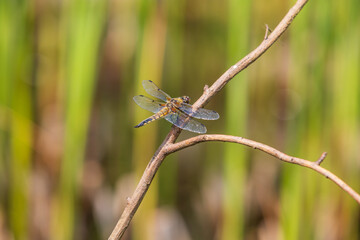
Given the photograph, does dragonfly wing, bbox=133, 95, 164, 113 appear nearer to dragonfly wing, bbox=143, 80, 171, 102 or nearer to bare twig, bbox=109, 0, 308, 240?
dragonfly wing, bbox=143, 80, 171, 102

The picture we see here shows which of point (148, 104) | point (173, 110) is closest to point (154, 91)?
point (148, 104)

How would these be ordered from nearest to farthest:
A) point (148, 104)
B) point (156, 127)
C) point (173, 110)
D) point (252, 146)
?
point (252, 146), point (173, 110), point (148, 104), point (156, 127)

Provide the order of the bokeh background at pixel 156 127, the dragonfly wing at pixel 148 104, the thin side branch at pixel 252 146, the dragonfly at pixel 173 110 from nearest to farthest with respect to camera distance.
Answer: the thin side branch at pixel 252 146 → the dragonfly at pixel 173 110 → the dragonfly wing at pixel 148 104 → the bokeh background at pixel 156 127

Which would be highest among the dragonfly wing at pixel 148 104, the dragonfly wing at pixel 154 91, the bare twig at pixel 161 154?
the dragonfly wing at pixel 154 91

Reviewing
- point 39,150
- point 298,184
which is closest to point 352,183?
point 298,184

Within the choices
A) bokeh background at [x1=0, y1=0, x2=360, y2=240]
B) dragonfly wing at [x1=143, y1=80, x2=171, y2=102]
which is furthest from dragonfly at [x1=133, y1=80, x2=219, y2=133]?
bokeh background at [x1=0, y1=0, x2=360, y2=240]

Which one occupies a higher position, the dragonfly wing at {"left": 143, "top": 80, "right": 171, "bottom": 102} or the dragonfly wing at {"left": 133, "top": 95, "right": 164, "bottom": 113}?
the dragonfly wing at {"left": 143, "top": 80, "right": 171, "bottom": 102}

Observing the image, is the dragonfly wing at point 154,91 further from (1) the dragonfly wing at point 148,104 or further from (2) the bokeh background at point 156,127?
(2) the bokeh background at point 156,127

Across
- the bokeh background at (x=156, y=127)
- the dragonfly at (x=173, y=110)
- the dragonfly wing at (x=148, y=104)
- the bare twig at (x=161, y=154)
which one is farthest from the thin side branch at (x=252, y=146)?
the bokeh background at (x=156, y=127)

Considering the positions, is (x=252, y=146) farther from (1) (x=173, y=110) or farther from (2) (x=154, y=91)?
(2) (x=154, y=91)
